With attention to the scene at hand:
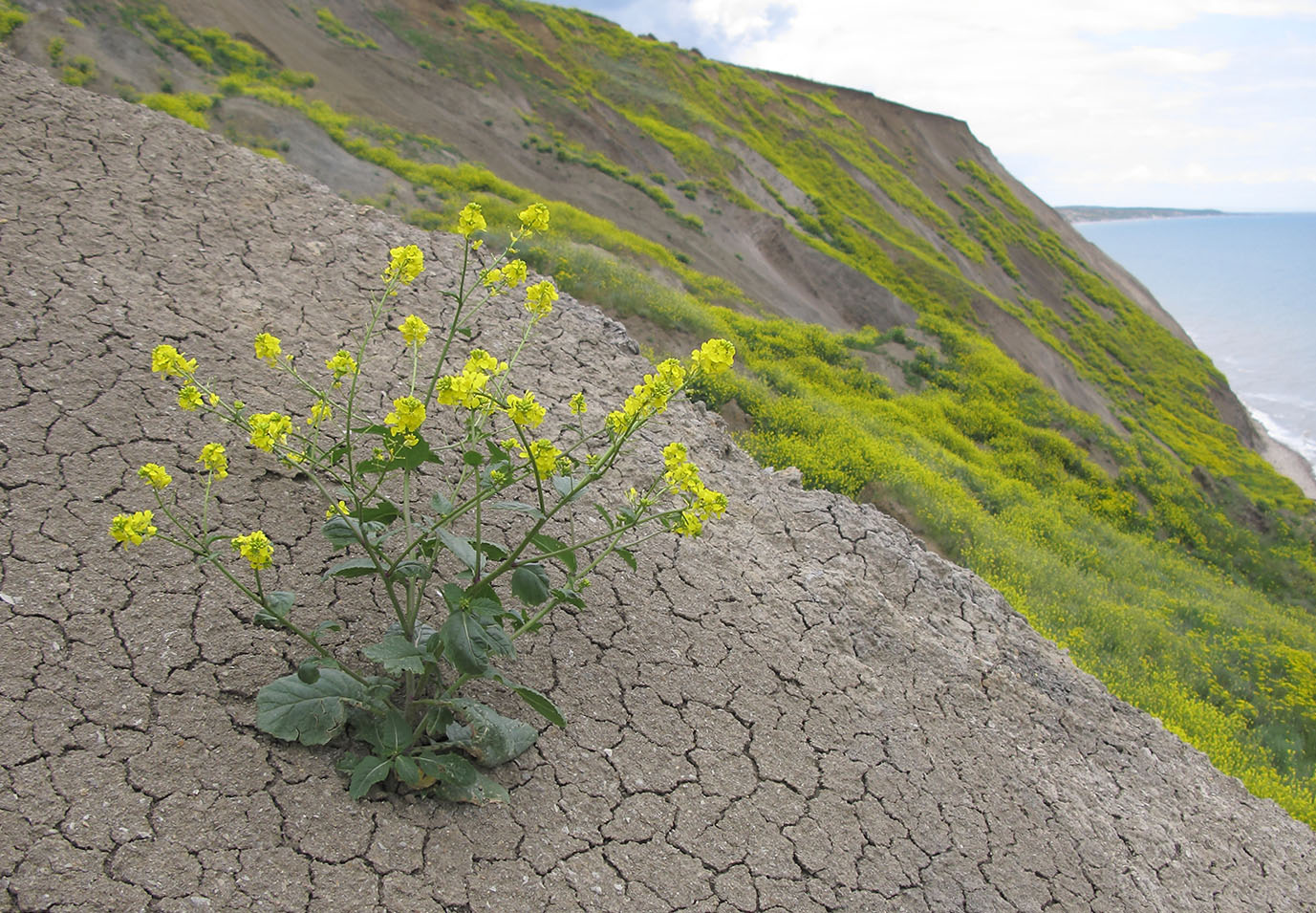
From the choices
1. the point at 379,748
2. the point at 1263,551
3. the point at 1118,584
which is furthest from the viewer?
the point at 1263,551

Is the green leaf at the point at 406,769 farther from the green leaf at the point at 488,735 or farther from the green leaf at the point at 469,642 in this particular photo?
the green leaf at the point at 469,642

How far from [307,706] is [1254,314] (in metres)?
99.9

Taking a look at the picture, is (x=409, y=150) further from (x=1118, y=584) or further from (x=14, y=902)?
(x=14, y=902)

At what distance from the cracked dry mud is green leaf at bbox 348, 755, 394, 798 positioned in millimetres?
138

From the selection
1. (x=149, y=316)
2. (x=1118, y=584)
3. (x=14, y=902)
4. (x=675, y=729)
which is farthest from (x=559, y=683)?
(x=1118, y=584)

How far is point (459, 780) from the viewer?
2.67m

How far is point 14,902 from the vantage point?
7.04 feet

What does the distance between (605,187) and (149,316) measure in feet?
62.0

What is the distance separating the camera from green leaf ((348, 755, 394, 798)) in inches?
101

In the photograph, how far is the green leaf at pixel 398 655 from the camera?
98.7 inches

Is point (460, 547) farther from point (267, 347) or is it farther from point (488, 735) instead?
point (267, 347)

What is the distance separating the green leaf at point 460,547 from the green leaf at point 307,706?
0.62 meters

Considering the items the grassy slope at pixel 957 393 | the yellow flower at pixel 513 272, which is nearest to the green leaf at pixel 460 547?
the yellow flower at pixel 513 272

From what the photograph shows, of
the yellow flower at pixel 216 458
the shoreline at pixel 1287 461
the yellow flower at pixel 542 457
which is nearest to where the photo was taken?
the yellow flower at pixel 542 457
